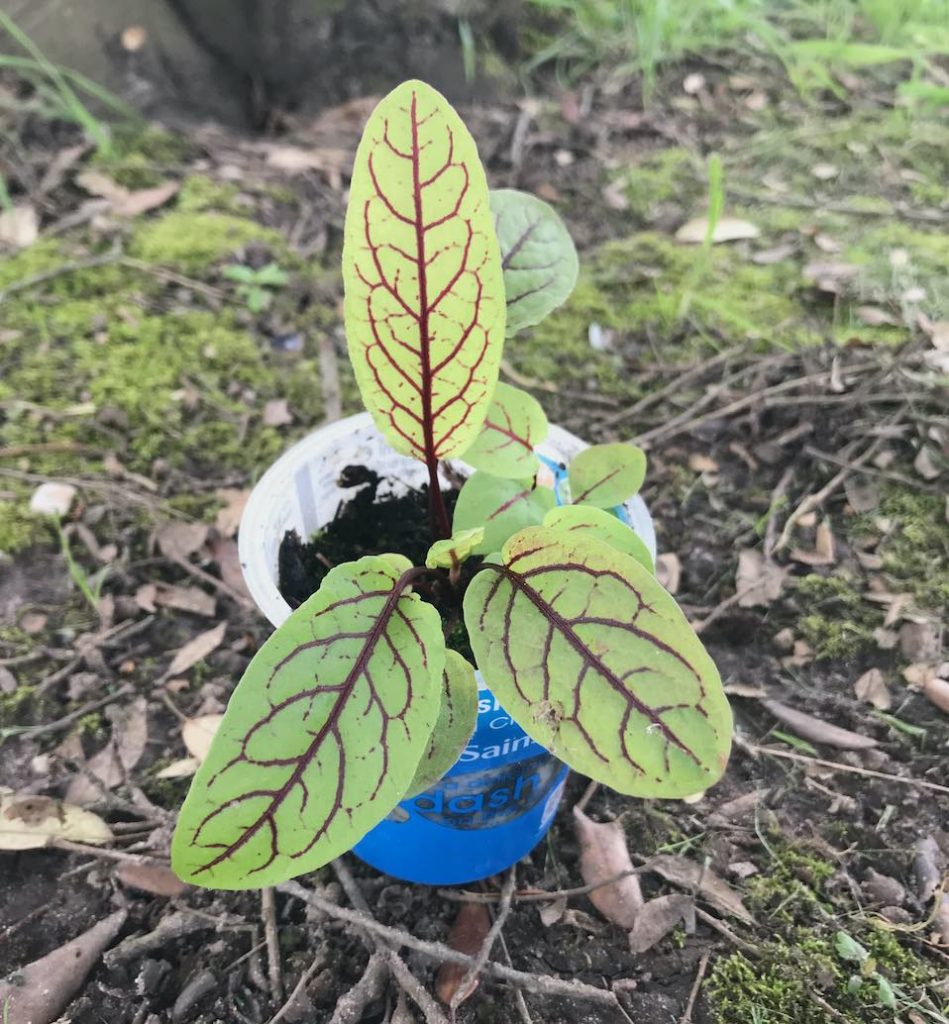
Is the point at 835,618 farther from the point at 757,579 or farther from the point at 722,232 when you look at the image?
the point at 722,232

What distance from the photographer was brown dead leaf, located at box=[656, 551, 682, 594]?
5.16ft

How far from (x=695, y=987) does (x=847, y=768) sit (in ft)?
1.37

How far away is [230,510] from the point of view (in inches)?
65.5

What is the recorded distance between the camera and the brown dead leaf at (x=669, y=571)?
1.57 metres

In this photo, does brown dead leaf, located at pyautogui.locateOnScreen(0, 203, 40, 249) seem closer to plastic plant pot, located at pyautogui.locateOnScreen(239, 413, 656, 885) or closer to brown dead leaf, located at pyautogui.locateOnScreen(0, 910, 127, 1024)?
plastic plant pot, located at pyautogui.locateOnScreen(239, 413, 656, 885)

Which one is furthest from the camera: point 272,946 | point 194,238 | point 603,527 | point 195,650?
point 194,238

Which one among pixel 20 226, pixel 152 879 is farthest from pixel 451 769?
pixel 20 226

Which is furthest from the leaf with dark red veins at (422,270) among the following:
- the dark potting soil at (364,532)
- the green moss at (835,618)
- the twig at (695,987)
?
the green moss at (835,618)

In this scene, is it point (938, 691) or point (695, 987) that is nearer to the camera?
point (695, 987)

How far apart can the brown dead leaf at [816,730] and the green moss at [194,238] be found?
1566 millimetres

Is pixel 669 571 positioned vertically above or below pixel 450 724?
below

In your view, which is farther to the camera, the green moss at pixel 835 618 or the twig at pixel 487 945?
the green moss at pixel 835 618

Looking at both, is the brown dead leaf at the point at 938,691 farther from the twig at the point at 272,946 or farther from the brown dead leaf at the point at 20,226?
the brown dead leaf at the point at 20,226

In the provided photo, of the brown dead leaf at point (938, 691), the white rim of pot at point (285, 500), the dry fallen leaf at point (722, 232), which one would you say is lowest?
the brown dead leaf at point (938, 691)
